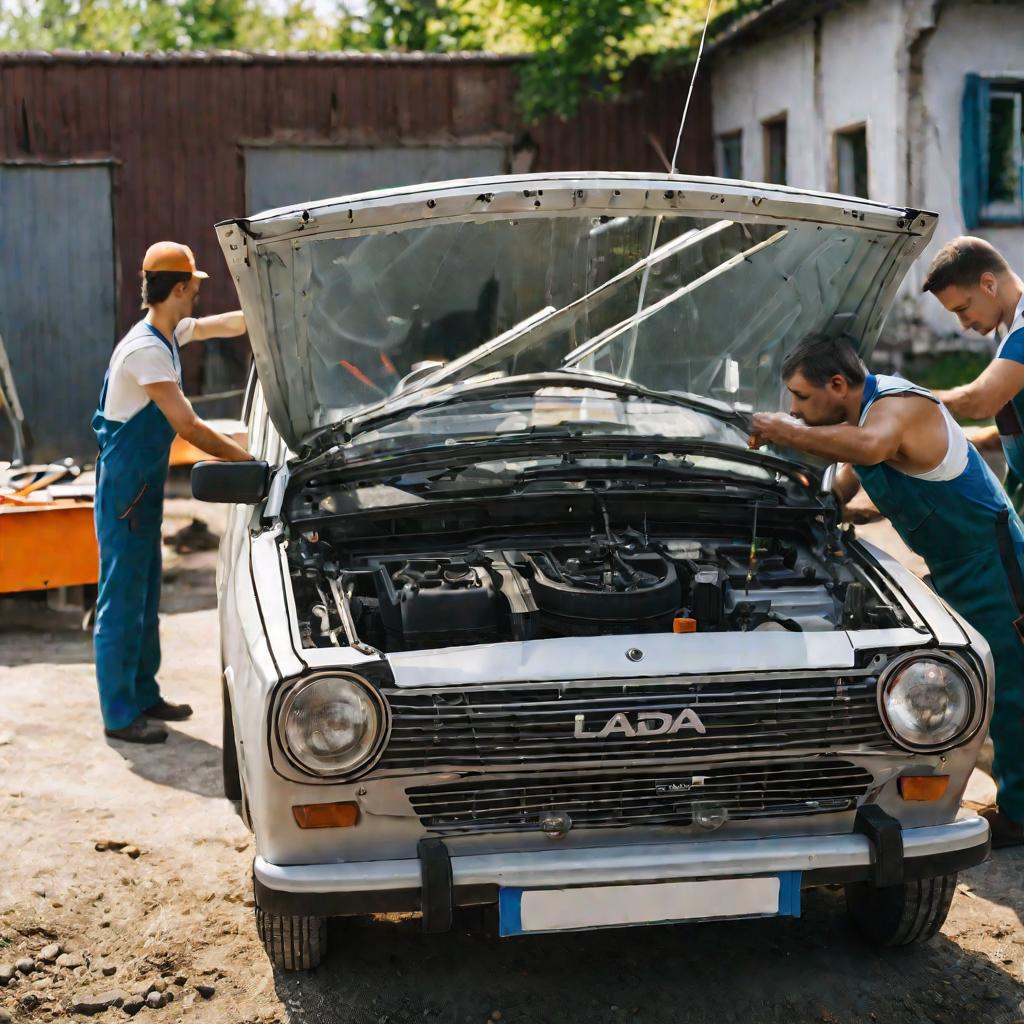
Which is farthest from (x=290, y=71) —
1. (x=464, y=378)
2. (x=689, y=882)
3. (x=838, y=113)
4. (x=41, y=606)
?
(x=689, y=882)

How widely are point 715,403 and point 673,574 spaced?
1.00 meters

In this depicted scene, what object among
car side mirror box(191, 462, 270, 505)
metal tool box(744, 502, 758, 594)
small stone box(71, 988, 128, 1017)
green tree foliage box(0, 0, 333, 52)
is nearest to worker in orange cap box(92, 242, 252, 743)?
car side mirror box(191, 462, 270, 505)

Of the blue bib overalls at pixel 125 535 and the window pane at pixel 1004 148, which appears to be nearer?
the blue bib overalls at pixel 125 535

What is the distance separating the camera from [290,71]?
1245 centimetres

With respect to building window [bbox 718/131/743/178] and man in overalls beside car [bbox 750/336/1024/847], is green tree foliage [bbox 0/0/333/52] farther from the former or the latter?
man in overalls beside car [bbox 750/336/1024/847]

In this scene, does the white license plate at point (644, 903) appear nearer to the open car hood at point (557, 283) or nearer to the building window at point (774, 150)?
the open car hood at point (557, 283)

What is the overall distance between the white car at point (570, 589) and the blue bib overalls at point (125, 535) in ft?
1.69

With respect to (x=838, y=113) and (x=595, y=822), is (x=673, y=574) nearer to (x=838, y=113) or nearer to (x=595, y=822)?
(x=595, y=822)

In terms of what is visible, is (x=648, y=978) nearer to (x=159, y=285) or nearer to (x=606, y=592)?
(x=606, y=592)

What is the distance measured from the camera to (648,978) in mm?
3496

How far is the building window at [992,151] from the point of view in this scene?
10.3 meters

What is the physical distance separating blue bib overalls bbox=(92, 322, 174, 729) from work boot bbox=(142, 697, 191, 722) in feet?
0.52

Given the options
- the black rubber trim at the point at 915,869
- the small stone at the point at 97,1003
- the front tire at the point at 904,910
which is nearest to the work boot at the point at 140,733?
the small stone at the point at 97,1003

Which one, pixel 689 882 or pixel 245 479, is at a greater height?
pixel 245 479
